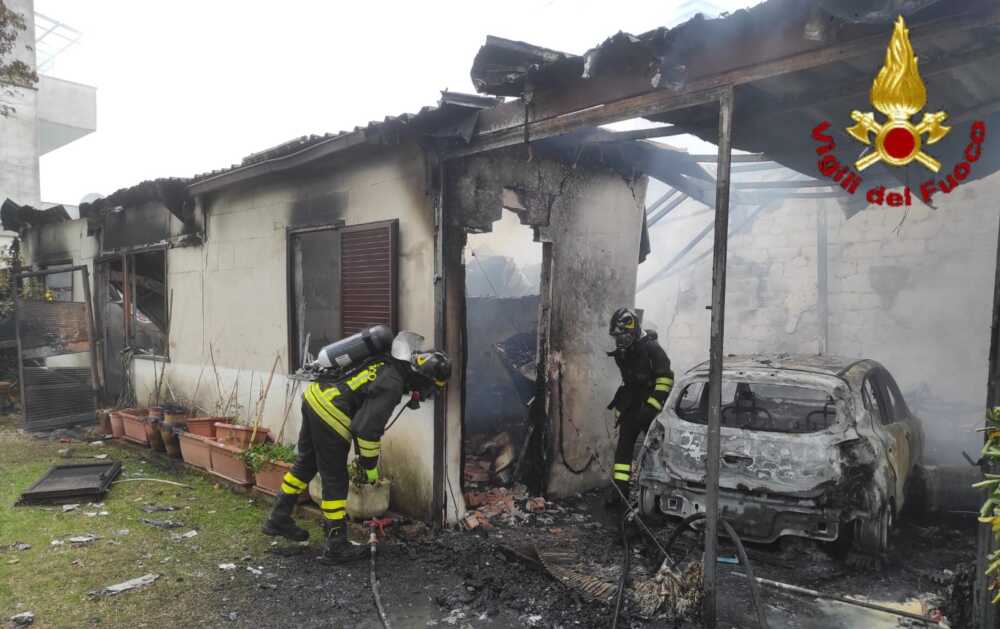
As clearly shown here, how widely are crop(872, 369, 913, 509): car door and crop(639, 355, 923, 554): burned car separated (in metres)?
0.02

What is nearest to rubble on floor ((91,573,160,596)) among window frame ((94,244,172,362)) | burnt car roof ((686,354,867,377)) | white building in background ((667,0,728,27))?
burnt car roof ((686,354,867,377))

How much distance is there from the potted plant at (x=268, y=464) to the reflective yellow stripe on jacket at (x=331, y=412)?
144cm

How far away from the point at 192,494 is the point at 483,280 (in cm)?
765

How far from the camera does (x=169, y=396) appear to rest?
9375 millimetres

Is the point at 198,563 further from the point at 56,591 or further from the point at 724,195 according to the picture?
the point at 724,195

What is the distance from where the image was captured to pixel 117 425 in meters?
9.15

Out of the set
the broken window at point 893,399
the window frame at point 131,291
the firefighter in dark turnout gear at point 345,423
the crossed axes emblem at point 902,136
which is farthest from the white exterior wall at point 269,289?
the broken window at point 893,399

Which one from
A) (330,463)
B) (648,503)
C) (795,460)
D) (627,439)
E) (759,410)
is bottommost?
(648,503)

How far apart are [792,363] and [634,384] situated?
1.48 meters

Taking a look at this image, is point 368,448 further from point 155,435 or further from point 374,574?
point 155,435

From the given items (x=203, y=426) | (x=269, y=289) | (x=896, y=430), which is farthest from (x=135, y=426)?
(x=896, y=430)

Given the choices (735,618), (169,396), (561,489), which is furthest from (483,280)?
(735,618)

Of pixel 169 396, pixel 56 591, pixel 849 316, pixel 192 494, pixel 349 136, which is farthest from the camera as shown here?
pixel 849 316

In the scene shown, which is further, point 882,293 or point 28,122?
point 28,122
